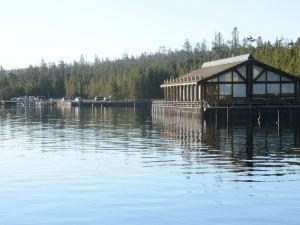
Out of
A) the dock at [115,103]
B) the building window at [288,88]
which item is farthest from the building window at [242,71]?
the dock at [115,103]

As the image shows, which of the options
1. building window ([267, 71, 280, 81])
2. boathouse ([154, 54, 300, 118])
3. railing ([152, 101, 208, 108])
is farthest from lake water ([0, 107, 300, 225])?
building window ([267, 71, 280, 81])

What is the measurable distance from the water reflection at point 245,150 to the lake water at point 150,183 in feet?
0.22

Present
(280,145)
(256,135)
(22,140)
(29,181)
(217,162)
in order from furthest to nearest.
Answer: (256,135)
(22,140)
(280,145)
(217,162)
(29,181)

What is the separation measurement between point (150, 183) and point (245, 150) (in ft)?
56.6

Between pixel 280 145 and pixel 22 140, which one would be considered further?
pixel 22 140

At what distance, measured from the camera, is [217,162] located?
3709 cm

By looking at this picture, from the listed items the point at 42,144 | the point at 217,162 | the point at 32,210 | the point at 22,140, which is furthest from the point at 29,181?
the point at 22,140

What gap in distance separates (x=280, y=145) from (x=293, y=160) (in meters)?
10.7

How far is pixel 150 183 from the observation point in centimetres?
2900

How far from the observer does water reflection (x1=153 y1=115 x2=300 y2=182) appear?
112 ft

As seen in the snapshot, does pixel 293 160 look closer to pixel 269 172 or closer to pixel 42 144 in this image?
pixel 269 172

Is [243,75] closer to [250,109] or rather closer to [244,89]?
[244,89]

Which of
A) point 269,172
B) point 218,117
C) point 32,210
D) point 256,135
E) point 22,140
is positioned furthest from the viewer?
point 218,117

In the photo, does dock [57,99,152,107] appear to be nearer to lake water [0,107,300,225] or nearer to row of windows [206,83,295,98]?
row of windows [206,83,295,98]
